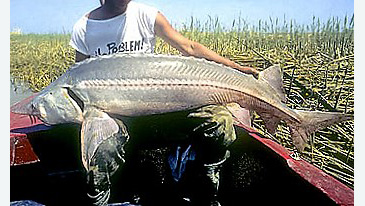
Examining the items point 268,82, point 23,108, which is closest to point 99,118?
point 23,108

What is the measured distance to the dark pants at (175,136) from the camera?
143 cm

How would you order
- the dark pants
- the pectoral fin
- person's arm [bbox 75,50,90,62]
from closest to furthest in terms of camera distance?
the pectoral fin < the dark pants < person's arm [bbox 75,50,90,62]

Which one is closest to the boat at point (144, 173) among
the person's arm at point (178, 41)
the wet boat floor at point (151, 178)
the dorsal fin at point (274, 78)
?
the wet boat floor at point (151, 178)

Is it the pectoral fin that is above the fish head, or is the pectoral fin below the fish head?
below

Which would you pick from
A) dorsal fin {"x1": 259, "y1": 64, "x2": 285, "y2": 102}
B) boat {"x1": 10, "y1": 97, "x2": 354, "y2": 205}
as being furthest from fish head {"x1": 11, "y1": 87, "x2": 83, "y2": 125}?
dorsal fin {"x1": 259, "y1": 64, "x2": 285, "y2": 102}

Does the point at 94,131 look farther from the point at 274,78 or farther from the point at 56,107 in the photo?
the point at 274,78

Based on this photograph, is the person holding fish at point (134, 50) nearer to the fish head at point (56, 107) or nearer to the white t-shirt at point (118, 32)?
the white t-shirt at point (118, 32)

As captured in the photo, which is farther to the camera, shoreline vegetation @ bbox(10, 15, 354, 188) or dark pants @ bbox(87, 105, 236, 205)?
shoreline vegetation @ bbox(10, 15, 354, 188)

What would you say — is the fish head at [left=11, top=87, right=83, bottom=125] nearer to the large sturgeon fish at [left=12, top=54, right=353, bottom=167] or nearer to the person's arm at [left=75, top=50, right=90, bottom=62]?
the large sturgeon fish at [left=12, top=54, right=353, bottom=167]

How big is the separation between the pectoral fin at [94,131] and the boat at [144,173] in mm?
256

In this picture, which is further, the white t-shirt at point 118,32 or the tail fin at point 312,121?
the white t-shirt at point 118,32

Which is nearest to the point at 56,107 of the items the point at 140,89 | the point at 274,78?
the point at 140,89

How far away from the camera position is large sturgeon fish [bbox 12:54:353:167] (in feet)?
4.51

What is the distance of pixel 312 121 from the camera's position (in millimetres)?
1471
